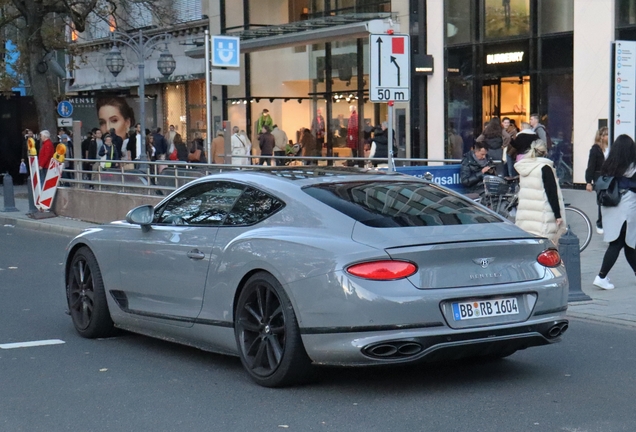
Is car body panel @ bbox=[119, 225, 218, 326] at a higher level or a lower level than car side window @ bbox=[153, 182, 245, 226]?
lower

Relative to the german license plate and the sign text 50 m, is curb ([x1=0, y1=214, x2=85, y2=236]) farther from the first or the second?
the german license plate

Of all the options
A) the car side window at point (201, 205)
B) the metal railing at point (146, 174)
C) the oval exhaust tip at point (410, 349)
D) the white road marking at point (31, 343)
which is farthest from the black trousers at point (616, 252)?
the metal railing at point (146, 174)

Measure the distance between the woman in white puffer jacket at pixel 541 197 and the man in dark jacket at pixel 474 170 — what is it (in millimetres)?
3931

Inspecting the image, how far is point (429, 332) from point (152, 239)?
A: 259 cm

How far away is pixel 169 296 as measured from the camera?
746 centimetres

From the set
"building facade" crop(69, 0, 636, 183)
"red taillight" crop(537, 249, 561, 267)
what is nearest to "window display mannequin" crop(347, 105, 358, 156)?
"building facade" crop(69, 0, 636, 183)

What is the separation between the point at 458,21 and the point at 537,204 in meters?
17.8

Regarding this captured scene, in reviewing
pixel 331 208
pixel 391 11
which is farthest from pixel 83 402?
pixel 391 11

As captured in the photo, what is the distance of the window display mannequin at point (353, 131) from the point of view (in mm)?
31359

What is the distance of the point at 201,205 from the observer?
296 inches

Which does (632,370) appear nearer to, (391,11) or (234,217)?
(234,217)

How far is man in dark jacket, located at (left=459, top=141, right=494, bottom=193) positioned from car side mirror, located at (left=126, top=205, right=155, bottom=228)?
7607 mm

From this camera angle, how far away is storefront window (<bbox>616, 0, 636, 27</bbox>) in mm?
22672

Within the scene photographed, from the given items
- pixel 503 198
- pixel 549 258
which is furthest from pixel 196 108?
pixel 549 258
